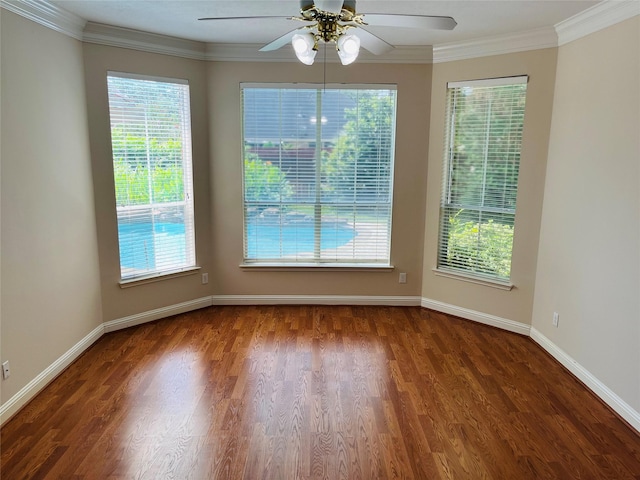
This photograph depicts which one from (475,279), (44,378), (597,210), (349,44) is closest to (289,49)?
(349,44)

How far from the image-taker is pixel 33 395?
9.78ft

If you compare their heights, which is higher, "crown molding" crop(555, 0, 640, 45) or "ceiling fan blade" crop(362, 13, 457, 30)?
"crown molding" crop(555, 0, 640, 45)

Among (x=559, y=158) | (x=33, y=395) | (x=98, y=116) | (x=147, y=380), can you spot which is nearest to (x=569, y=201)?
(x=559, y=158)

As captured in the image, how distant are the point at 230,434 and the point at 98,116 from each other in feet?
9.26

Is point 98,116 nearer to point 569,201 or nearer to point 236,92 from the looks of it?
point 236,92

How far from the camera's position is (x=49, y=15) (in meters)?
3.06

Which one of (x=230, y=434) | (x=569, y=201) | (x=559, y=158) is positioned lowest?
(x=230, y=434)

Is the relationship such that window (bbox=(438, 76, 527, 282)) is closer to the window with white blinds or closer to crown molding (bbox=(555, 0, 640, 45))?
crown molding (bbox=(555, 0, 640, 45))

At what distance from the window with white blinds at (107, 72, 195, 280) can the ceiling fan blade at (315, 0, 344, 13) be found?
2.62 m

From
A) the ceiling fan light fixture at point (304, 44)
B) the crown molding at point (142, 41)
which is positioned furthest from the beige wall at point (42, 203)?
the ceiling fan light fixture at point (304, 44)

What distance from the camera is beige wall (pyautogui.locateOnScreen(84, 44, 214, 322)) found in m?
3.69

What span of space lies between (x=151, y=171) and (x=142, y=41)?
3.72 feet

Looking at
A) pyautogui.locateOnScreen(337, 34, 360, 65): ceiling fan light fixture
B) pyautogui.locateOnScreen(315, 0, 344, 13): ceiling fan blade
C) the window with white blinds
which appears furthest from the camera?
the window with white blinds

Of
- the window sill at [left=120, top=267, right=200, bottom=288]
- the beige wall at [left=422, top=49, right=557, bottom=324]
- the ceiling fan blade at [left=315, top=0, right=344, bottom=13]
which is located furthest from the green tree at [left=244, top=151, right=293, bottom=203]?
the ceiling fan blade at [left=315, top=0, right=344, bottom=13]
